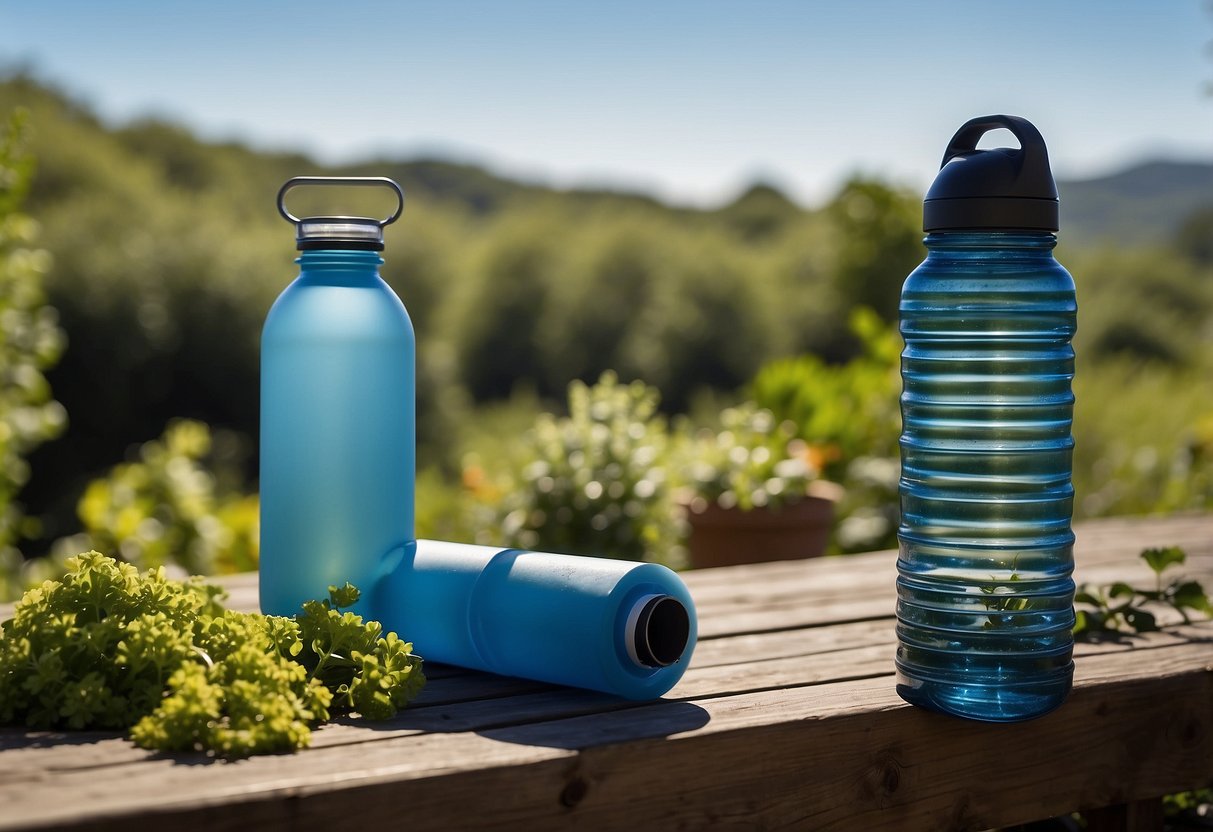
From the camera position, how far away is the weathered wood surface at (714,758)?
50.2 inches

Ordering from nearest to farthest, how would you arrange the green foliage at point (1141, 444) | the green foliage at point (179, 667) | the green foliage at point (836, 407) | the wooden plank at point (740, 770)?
1. the wooden plank at point (740, 770)
2. the green foliage at point (179, 667)
3. the green foliage at point (836, 407)
4. the green foliage at point (1141, 444)

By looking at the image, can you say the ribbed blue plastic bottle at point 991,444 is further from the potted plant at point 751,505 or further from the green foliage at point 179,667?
the potted plant at point 751,505

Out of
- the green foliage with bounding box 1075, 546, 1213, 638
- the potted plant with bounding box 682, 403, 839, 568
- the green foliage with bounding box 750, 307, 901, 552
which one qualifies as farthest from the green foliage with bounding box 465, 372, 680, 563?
the green foliage with bounding box 1075, 546, 1213, 638

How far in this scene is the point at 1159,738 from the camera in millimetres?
1905

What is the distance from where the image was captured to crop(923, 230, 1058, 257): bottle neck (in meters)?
1.61

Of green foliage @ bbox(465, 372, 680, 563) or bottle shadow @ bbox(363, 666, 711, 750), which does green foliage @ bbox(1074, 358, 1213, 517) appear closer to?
green foliage @ bbox(465, 372, 680, 563)

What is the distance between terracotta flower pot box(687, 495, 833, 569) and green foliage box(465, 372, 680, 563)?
0.55 ft

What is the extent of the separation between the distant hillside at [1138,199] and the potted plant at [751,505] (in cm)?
1138

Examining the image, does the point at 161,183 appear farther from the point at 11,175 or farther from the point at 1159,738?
the point at 1159,738

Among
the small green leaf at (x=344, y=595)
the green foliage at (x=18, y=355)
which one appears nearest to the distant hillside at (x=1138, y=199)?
the green foliage at (x=18, y=355)

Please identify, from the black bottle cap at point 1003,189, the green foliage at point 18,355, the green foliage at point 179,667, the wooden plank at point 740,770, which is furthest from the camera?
the green foliage at point 18,355

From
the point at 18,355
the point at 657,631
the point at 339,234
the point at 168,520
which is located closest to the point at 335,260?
the point at 339,234

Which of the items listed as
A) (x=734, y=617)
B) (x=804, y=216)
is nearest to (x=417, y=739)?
(x=734, y=617)

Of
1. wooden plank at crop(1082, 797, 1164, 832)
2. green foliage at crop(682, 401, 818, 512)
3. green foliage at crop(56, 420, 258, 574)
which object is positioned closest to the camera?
wooden plank at crop(1082, 797, 1164, 832)
